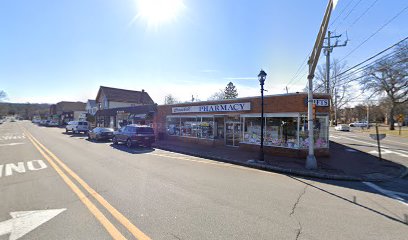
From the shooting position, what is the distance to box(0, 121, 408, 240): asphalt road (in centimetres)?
Answer: 400

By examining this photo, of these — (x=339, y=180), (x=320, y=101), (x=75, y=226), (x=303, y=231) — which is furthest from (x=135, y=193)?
(x=320, y=101)

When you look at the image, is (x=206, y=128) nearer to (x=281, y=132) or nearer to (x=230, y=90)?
(x=281, y=132)

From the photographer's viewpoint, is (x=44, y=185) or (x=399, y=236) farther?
(x=44, y=185)

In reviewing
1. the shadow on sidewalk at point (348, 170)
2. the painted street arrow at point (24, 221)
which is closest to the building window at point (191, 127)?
the shadow on sidewalk at point (348, 170)

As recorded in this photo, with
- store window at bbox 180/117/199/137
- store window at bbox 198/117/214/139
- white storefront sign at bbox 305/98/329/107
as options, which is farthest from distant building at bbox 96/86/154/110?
white storefront sign at bbox 305/98/329/107

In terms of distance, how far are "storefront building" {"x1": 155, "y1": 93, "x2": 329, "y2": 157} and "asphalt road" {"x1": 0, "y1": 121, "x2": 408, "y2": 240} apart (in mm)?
5222

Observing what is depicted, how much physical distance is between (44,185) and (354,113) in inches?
3927

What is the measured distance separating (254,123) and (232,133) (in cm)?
→ 211

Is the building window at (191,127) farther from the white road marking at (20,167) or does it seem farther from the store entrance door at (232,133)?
the white road marking at (20,167)

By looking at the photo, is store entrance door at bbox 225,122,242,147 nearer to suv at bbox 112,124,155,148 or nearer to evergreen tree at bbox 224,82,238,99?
suv at bbox 112,124,155,148

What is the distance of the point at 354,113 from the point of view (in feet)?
278

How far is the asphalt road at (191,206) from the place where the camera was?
13.1ft

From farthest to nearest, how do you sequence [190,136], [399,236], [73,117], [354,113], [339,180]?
[354,113]
[73,117]
[190,136]
[339,180]
[399,236]

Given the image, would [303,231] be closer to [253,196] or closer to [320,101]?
[253,196]
